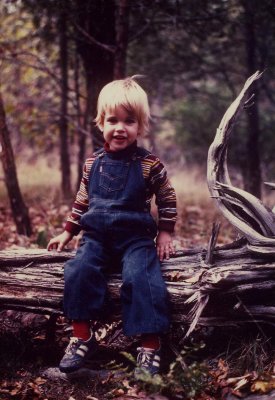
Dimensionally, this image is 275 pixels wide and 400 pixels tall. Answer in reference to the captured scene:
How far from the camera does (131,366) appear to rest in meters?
3.62

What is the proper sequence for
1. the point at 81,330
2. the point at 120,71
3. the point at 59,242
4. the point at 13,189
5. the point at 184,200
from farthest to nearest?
1. the point at 184,200
2. the point at 13,189
3. the point at 120,71
4. the point at 59,242
5. the point at 81,330

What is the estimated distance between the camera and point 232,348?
360 centimetres

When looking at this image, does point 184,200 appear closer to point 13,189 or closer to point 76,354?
point 13,189

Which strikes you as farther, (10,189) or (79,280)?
(10,189)

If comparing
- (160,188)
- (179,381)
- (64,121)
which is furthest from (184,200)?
(179,381)

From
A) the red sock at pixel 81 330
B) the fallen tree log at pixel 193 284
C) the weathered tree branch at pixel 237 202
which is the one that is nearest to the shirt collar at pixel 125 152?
the weathered tree branch at pixel 237 202

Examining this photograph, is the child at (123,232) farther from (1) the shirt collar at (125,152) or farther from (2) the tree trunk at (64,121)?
(2) the tree trunk at (64,121)

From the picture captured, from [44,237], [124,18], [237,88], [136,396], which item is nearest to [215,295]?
[136,396]

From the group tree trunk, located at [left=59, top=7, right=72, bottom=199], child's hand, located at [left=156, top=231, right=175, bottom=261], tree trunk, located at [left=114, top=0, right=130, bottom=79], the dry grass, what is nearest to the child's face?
child's hand, located at [left=156, top=231, right=175, bottom=261]

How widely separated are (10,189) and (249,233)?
12.8ft

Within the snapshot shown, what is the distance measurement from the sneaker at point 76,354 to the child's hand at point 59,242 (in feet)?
2.66

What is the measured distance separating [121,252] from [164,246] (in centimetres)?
36

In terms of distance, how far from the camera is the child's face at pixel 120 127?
3706 mm

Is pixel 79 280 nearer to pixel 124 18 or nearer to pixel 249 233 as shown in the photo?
pixel 249 233
